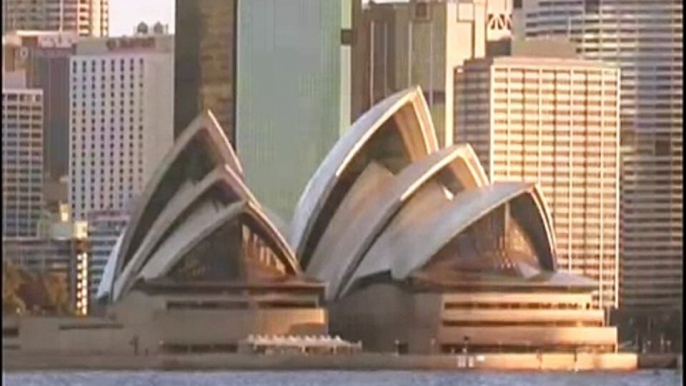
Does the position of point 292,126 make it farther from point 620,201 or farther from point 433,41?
point 620,201

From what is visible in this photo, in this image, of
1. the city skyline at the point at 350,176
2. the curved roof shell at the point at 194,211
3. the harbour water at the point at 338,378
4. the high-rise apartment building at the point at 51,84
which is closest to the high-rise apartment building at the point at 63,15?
the city skyline at the point at 350,176

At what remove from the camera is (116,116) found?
59781 millimetres

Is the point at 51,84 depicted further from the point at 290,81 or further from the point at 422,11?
the point at 422,11

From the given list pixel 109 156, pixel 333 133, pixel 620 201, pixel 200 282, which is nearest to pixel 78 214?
pixel 109 156

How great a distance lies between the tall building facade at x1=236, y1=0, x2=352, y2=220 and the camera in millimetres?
52719

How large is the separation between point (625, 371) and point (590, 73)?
49.1ft

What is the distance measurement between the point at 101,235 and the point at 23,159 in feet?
7.31

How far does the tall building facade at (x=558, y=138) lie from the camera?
174 ft

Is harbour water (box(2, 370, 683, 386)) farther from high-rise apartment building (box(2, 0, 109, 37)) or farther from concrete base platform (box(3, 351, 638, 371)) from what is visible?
high-rise apartment building (box(2, 0, 109, 37))

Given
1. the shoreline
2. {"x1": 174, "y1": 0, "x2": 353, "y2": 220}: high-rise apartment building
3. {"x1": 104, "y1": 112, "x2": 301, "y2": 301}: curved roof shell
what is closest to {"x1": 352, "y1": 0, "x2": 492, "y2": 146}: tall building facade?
{"x1": 174, "y1": 0, "x2": 353, "y2": 220}: high-rise apartment building

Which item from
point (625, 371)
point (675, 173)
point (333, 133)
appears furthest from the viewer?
point (675, 173)

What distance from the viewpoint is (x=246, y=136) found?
2088 inches

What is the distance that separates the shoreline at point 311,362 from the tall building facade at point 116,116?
1273 centimetres

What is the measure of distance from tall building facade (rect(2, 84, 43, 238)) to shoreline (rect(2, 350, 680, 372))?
396 inches
